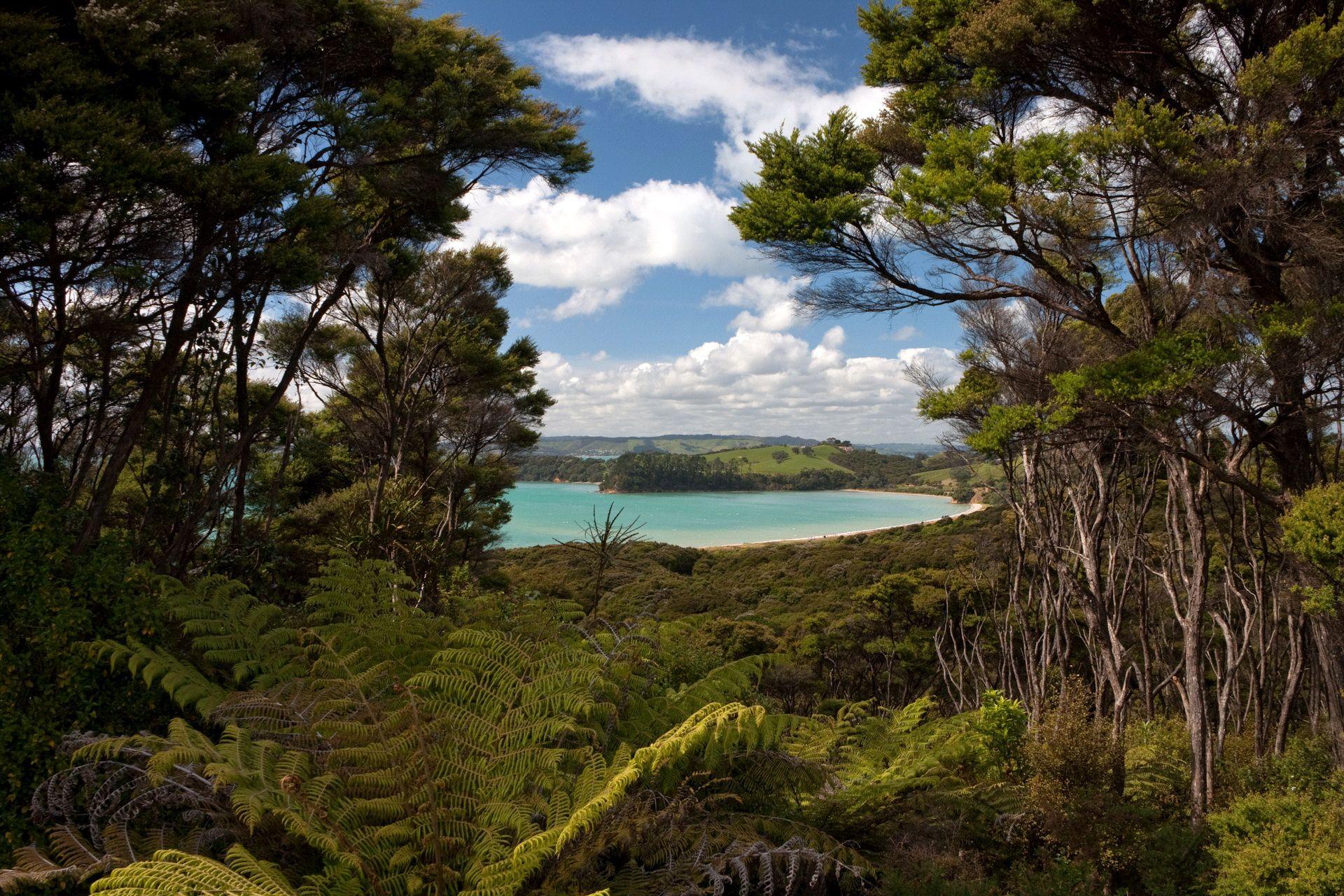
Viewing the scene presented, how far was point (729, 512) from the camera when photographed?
84500mm

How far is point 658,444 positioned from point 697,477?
88049 millimetres

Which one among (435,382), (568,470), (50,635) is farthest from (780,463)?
(50,635)

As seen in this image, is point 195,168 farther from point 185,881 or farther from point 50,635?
→ point 185,881

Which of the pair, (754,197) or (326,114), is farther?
(754,197)

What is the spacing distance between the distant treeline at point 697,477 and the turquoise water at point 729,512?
1.28 meters

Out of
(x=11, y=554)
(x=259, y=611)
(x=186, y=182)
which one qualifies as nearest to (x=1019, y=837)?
(x=259, y=611)

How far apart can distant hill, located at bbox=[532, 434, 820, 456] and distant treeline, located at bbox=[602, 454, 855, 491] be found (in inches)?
475

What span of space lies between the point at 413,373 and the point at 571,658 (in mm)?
10422

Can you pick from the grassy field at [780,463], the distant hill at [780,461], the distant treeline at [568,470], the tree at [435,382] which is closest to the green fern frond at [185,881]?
the tree at [435,382]

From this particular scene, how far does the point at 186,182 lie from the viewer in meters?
4.09

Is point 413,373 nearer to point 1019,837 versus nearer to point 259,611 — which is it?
point 259,611

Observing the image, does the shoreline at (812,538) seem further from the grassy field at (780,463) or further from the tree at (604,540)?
the tree at (604,540)

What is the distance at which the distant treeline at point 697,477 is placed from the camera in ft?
267

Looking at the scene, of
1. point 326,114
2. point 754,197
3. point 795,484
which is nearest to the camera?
point 326,114
